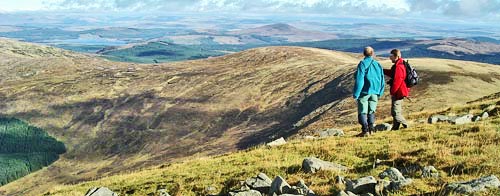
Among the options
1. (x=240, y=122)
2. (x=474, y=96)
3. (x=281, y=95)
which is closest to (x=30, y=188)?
(x=240, y=122)

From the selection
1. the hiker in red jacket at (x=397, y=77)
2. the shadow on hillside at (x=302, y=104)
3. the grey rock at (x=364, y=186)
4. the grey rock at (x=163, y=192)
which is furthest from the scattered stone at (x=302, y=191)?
the shadow on hillside at (x=302, y=104)

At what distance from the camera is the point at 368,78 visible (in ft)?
74.9

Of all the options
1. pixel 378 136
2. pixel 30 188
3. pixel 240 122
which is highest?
pixel 378 136

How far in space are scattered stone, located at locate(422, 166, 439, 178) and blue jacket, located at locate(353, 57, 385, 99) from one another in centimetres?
854

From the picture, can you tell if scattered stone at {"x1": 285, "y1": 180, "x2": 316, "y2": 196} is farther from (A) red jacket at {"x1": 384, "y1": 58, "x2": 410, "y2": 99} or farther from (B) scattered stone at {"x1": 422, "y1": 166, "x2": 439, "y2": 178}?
(A) red jacket at {"x1": 384, "y1": 58, "x2": 410, "y2": 99}

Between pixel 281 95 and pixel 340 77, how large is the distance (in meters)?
24.6

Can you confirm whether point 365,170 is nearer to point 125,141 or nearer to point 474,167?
point 474,167

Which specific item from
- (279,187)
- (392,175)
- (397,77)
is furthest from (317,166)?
(397,77)

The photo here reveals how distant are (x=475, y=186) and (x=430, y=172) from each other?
3357 mm

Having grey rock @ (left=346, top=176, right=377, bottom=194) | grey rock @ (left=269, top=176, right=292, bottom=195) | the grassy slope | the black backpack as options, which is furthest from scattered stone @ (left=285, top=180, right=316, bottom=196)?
the black backpack

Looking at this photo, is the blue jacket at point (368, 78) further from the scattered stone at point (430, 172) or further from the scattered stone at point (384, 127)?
the scattered stone at point (430, 172)

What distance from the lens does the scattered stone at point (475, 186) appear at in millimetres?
10898

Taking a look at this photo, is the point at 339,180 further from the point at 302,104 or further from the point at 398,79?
the point at 302,104

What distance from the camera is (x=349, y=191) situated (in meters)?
13.1
